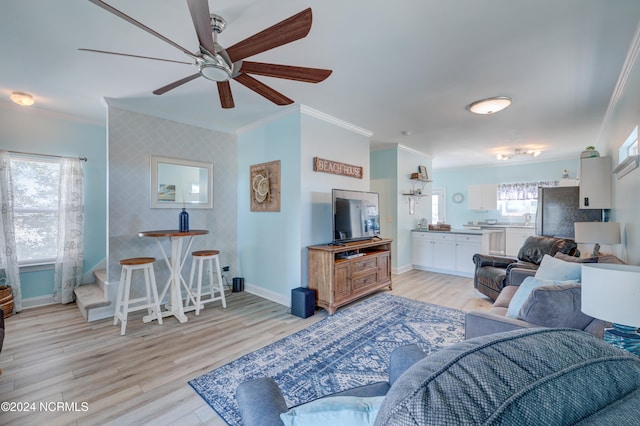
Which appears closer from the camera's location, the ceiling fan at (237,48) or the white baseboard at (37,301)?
the ceiling fan at (237,48)

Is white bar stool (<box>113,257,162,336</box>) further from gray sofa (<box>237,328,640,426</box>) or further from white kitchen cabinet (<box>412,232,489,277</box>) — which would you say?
white kitchen cabinet (<box>412,232,489,277</box>)

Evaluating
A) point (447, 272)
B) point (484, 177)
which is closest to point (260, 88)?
point (447, 272)

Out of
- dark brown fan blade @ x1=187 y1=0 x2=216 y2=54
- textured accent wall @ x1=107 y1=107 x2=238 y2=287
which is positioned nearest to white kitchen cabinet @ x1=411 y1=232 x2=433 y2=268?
textured accent wall @ x1=107 y1=107 x2=238 y2=287

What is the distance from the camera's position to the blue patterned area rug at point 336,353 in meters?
1.97

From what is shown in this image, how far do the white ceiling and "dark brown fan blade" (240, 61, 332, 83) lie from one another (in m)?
0.32

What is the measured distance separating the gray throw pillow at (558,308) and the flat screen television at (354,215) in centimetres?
229

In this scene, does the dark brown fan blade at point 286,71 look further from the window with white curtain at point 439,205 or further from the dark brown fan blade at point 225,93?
the window with white curtain at point 439,205

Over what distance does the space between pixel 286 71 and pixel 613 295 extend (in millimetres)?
2224

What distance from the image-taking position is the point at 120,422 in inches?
66.2

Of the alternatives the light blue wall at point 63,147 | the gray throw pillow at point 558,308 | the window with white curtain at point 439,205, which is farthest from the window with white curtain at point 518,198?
the light blue wall at point 63,147

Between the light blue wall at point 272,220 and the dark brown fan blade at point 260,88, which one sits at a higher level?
the dark brown fan blade at point 260,88

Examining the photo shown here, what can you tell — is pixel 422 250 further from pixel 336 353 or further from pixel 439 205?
pixel 336 353

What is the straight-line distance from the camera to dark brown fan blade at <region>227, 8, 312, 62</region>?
1.50 metres

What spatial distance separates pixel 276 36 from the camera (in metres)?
1.63
